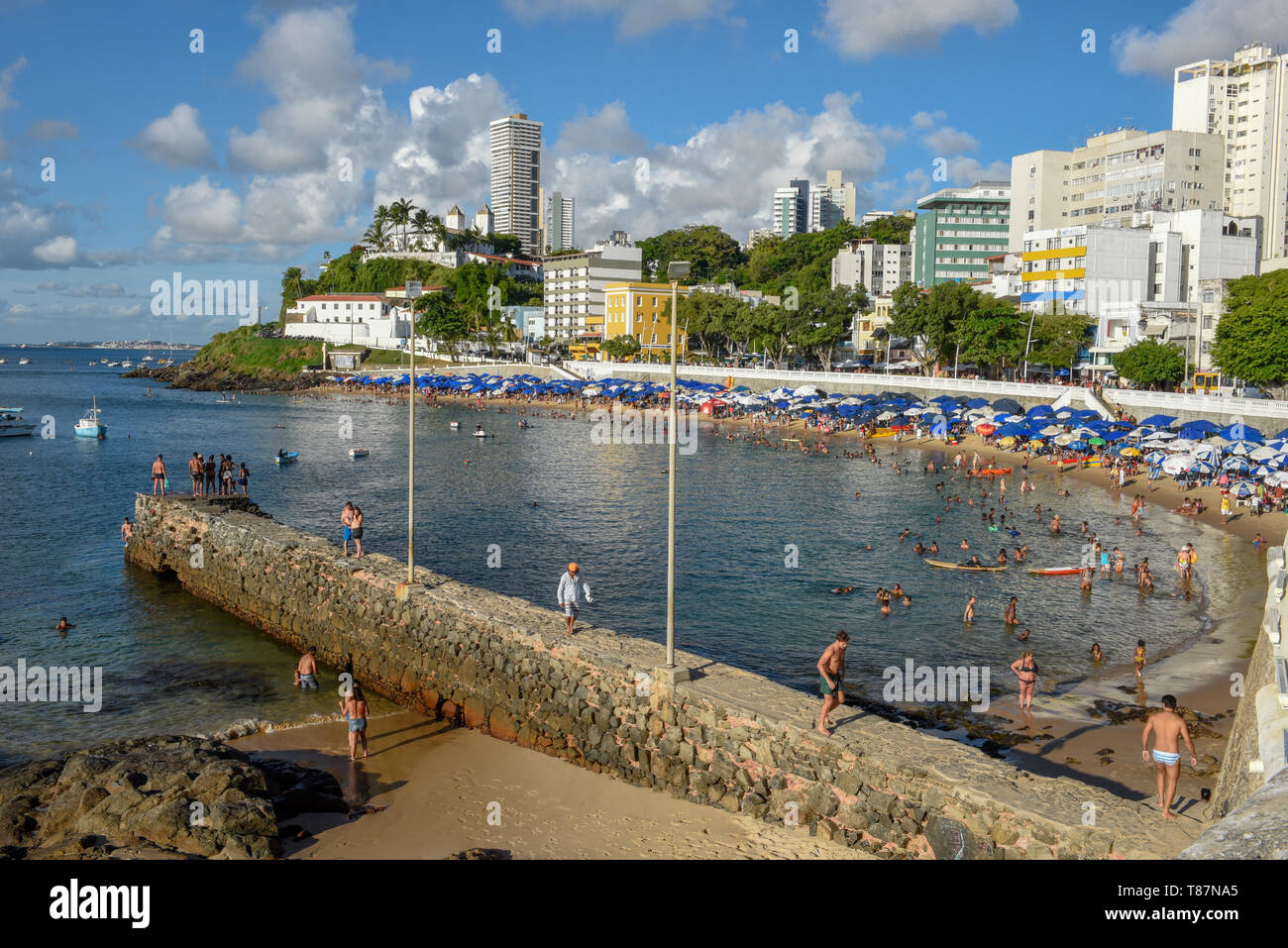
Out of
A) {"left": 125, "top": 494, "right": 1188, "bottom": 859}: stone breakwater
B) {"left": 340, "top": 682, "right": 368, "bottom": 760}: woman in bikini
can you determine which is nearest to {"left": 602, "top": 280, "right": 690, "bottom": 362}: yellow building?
{"left": 125, "top": 494, "right": 1188, "bottom": 859}: stone breakwater

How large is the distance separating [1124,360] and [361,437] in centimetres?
5757

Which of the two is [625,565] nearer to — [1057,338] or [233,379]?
[1057,338]

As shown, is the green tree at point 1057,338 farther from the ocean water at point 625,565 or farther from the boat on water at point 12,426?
the boat on water at point 12,426

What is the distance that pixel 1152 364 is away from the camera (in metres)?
65.6

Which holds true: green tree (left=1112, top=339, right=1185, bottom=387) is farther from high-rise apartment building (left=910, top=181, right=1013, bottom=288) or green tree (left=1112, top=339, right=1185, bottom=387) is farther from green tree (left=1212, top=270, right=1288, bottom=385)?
high-rise apartment building (left=910, top=181, right=1013, bottom=288)

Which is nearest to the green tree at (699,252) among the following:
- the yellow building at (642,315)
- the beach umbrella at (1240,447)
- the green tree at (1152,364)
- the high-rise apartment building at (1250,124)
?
the yellow building at (642,315)

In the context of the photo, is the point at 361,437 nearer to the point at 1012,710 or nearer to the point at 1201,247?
the point at 1012,710

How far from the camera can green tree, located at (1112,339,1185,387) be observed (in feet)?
214

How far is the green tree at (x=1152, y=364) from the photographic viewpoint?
65.2 m

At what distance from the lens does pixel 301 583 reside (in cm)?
2430

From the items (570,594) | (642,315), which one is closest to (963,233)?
(642,315)

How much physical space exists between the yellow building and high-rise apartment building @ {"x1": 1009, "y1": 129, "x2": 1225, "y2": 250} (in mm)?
45605

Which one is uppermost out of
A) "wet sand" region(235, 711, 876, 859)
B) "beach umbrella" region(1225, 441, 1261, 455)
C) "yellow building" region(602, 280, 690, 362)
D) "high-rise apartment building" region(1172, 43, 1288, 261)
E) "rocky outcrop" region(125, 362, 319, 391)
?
"high-rise apartment building" region(1172, 43, 1288, 261)
